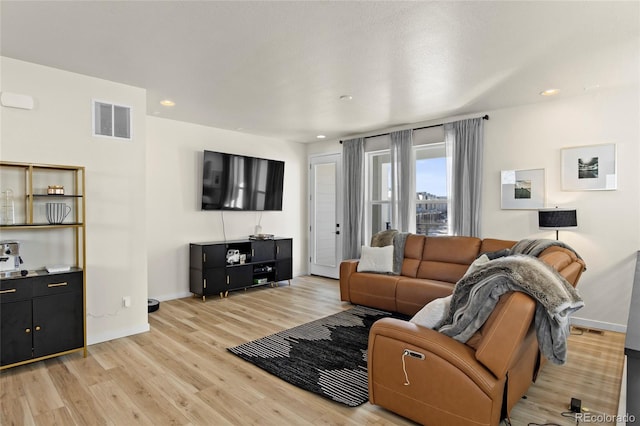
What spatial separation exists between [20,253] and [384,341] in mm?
3218

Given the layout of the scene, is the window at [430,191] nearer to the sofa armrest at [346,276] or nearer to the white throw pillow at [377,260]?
the white throw pillow at [377,260]

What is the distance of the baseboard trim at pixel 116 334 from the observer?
11.5 ft

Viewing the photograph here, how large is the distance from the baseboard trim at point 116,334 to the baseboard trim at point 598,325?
4.88m


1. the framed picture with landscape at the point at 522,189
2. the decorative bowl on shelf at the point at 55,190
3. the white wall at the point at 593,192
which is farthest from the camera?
the framed picture with landscape at the point at 522,189

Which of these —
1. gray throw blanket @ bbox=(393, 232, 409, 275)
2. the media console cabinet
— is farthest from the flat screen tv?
gray throw blanket @ bbox=(393, 232, 409, 275)

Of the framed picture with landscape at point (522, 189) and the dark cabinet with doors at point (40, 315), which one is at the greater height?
the framed picture with landscape at point (522, 189)

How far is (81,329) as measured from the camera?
316 cm

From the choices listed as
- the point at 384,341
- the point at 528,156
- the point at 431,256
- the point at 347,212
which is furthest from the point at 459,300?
the point at 347,212

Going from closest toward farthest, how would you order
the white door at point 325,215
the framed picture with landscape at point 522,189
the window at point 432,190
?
the framed picture with landscape at point 522,189, the window at point 432,190, the white door at point 325,215

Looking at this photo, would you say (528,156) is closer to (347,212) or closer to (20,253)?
(347,212)

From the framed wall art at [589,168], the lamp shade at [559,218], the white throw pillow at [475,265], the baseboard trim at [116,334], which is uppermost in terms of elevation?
the framed wall art at [589,168]

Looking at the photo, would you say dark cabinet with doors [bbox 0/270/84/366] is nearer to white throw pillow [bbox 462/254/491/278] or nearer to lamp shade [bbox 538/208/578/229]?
white throw pillow [bbox 462/254/491/278]

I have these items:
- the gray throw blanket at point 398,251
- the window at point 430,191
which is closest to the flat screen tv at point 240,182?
the window at point 430,191

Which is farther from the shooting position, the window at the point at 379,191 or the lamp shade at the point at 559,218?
the window at the point at 379,191
